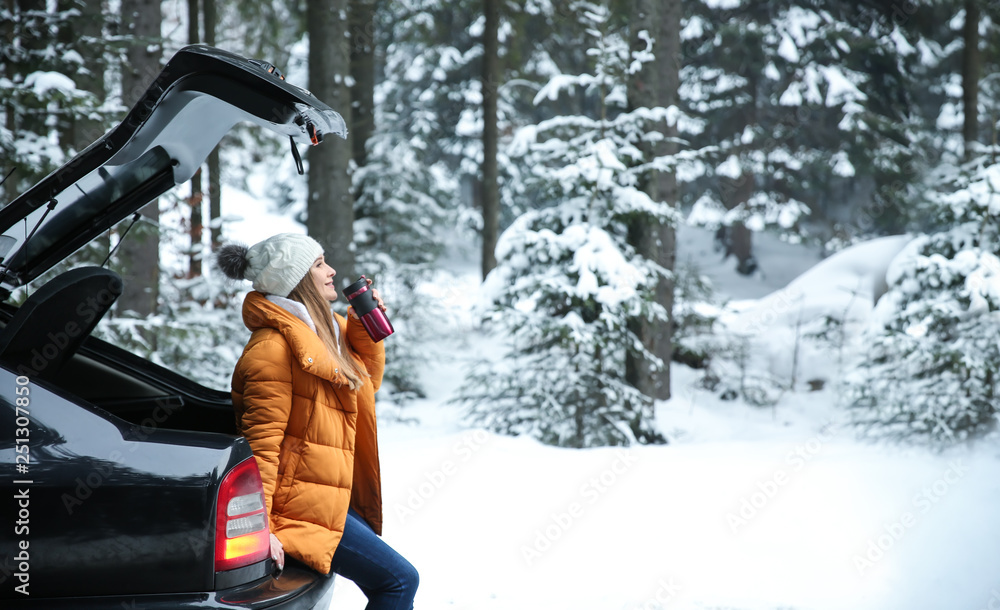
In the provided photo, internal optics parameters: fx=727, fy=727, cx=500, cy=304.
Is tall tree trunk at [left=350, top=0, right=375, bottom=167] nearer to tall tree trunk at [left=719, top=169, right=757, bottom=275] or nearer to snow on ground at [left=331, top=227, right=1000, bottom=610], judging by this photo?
snow on ground at [left=331, top=227, right=1000, bottom=610]

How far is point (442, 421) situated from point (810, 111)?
13886 mm

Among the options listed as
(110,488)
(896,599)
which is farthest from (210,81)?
(896,599)

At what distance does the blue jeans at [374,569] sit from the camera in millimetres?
2477

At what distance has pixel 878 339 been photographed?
725 centimetres

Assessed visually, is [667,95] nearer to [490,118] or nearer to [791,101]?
[490,118]

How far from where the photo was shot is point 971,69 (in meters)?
12.1

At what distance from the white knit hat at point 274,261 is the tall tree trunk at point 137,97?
16.5 ft

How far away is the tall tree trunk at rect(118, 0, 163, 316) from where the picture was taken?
24.0ft

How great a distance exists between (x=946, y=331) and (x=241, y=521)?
711 centimetres

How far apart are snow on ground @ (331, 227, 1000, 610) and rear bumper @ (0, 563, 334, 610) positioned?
1.72m

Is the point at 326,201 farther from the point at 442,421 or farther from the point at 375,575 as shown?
the point at 375,575

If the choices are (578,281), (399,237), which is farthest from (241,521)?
(399,237)

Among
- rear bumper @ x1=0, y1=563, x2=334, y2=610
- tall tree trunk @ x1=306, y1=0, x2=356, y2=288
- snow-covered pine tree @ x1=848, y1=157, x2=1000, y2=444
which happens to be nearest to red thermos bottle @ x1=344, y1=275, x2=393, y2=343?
rear bumper @ x1=0, y1=563, x2=334, y2=610

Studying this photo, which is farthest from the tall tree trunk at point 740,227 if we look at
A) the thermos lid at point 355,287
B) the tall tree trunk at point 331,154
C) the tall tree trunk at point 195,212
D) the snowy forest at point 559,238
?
the thermos lid at point 355,287
